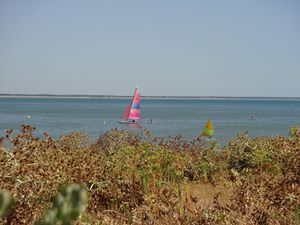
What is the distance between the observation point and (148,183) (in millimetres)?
8797

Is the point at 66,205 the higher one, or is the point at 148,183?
the point at 66,205

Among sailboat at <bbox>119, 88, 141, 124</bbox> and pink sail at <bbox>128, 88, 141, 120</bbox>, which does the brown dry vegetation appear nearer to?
sailboat at <bbox>119, 88, 141, 124</bbox>

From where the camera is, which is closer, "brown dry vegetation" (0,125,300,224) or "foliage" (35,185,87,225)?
"foliage" (35,185,87,225)

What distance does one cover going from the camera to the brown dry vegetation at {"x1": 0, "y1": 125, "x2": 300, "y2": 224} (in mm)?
6199

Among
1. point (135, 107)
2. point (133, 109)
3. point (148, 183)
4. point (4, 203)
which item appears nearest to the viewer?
point (4, 203)

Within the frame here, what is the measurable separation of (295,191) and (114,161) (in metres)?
3.68

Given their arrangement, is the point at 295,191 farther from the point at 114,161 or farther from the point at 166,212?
the point at 114,161

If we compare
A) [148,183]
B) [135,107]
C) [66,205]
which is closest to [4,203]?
[66,205]

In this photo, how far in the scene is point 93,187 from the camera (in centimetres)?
852

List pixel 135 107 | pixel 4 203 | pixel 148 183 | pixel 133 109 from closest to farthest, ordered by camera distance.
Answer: pixel 4 203
pixel 148 183
pixel 133 109
pixel 135 107

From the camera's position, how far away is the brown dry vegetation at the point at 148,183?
20.3ft

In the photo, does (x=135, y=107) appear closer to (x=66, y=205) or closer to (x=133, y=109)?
(x=133, y=109)

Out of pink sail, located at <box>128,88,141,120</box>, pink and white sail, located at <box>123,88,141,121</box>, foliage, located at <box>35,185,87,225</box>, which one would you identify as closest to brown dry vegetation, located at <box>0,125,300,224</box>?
foliage, located at <box>35,185,87,225</box>

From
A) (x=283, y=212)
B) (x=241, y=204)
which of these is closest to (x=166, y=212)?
(x=241, y=204)
